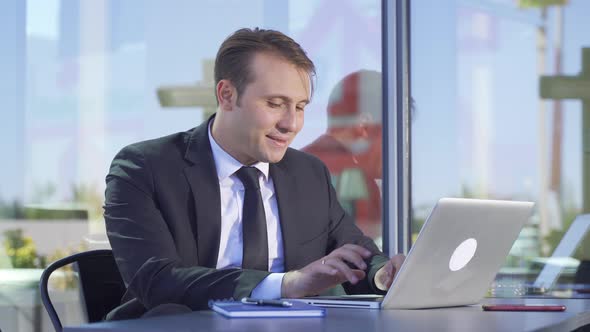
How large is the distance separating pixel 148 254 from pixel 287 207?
1.69 feet

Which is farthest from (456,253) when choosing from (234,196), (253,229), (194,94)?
(194,94)

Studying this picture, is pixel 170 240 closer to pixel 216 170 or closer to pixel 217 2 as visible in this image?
pixel 216 170

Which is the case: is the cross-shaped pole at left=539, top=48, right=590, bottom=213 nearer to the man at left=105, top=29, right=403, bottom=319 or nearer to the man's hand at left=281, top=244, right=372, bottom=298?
the man at left=105, top=29, right=403, bottom=319

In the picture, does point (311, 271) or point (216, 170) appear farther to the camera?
point (216, 170)

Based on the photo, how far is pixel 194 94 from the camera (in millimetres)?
4477

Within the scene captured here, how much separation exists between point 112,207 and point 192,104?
1.78 m

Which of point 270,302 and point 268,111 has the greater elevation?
point 268,111

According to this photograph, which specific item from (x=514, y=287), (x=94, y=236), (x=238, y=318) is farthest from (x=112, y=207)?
(x=514, y=287)

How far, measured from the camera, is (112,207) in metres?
2.74

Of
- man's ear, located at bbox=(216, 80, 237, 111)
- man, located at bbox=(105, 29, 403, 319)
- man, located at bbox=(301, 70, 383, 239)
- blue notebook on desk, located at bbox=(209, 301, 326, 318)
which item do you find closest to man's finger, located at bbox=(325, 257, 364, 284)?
blue notebook on desk, located at bbox=(209, 301, 326, 318)

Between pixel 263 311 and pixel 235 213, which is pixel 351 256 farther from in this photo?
pixel 235 213

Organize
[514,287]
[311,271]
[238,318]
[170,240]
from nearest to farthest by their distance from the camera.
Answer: [238,318] < [311,271] < [170,240] < [514,287]

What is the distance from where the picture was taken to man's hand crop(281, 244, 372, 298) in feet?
7.15

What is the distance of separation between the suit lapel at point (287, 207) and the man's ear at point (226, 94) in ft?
0.75
